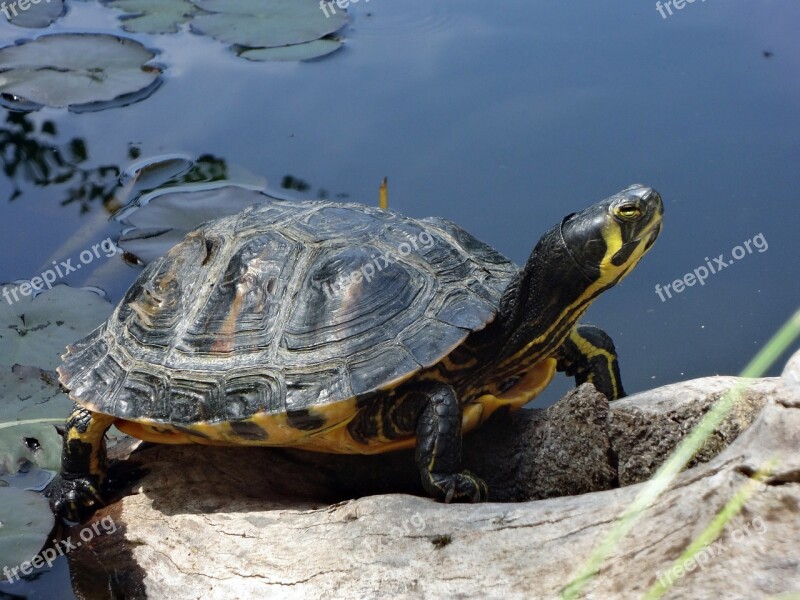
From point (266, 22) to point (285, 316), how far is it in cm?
448

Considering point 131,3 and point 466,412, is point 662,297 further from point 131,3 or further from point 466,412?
point 131,3

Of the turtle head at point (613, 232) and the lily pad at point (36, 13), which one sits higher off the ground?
the turtle head at point (613, 232)

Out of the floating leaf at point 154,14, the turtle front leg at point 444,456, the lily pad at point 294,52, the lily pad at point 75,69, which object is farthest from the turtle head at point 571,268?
the floating leaf at point 154,14

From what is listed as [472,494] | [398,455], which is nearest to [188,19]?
[398,455]

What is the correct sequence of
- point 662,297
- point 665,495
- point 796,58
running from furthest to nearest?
point 796,58 < point 662,297 < point 665,495

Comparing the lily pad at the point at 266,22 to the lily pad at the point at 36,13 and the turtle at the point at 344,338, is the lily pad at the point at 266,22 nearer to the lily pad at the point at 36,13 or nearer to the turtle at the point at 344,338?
the lily pad at the point at 36,13

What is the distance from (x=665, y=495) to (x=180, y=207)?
147 inches

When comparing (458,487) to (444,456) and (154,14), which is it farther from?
(154,14)

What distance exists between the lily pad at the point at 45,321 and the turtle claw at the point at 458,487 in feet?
7.06

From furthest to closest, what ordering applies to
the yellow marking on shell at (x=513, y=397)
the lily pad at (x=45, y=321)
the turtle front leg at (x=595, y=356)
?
the lily pad at (x=45, y=321) < the turtle front leg at (x=595, y=356) < the yellow marking on shell at (x=513, y=397)

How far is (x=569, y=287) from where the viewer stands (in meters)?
2.93

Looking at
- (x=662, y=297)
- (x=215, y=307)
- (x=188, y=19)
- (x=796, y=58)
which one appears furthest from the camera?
(x=188, y=19)

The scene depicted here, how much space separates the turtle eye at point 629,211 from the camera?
2.76m

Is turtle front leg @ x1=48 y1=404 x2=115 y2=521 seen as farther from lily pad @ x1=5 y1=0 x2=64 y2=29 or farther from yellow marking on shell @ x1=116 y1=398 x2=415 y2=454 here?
lily pad @ x1=5 y1=0 x2=64 y2=29
